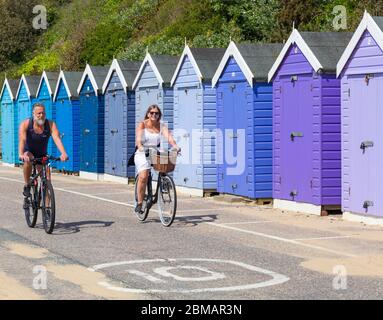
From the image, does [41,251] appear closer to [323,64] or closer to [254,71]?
[323,64]

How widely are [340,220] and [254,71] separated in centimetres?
401

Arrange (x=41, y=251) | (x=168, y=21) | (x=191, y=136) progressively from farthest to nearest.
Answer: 1. (x=168, y=21)
2. (x=191, y=136)
3. (x=41, y=251)

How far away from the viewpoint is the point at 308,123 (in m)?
15.7

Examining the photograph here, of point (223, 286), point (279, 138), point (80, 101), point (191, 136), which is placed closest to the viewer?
point (223, 286)

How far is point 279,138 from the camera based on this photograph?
55.0 ft

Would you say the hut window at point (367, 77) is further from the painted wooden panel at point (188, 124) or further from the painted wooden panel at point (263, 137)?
the painted wooden panel at point (188, 124)

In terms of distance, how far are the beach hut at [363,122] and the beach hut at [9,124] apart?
22062 mm

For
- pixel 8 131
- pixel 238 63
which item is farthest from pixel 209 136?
pixel 8 131

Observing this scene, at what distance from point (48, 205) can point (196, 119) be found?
7705 mm

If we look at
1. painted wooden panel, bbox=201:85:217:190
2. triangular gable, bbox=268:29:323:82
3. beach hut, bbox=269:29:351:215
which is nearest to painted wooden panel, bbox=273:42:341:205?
beach hut, bbox=269:29:351:215

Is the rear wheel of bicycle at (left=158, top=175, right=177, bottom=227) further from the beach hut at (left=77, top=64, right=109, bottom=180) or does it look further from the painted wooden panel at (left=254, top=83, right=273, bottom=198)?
the beach hut at (left=77, top=64, right=109, bottom=180)
